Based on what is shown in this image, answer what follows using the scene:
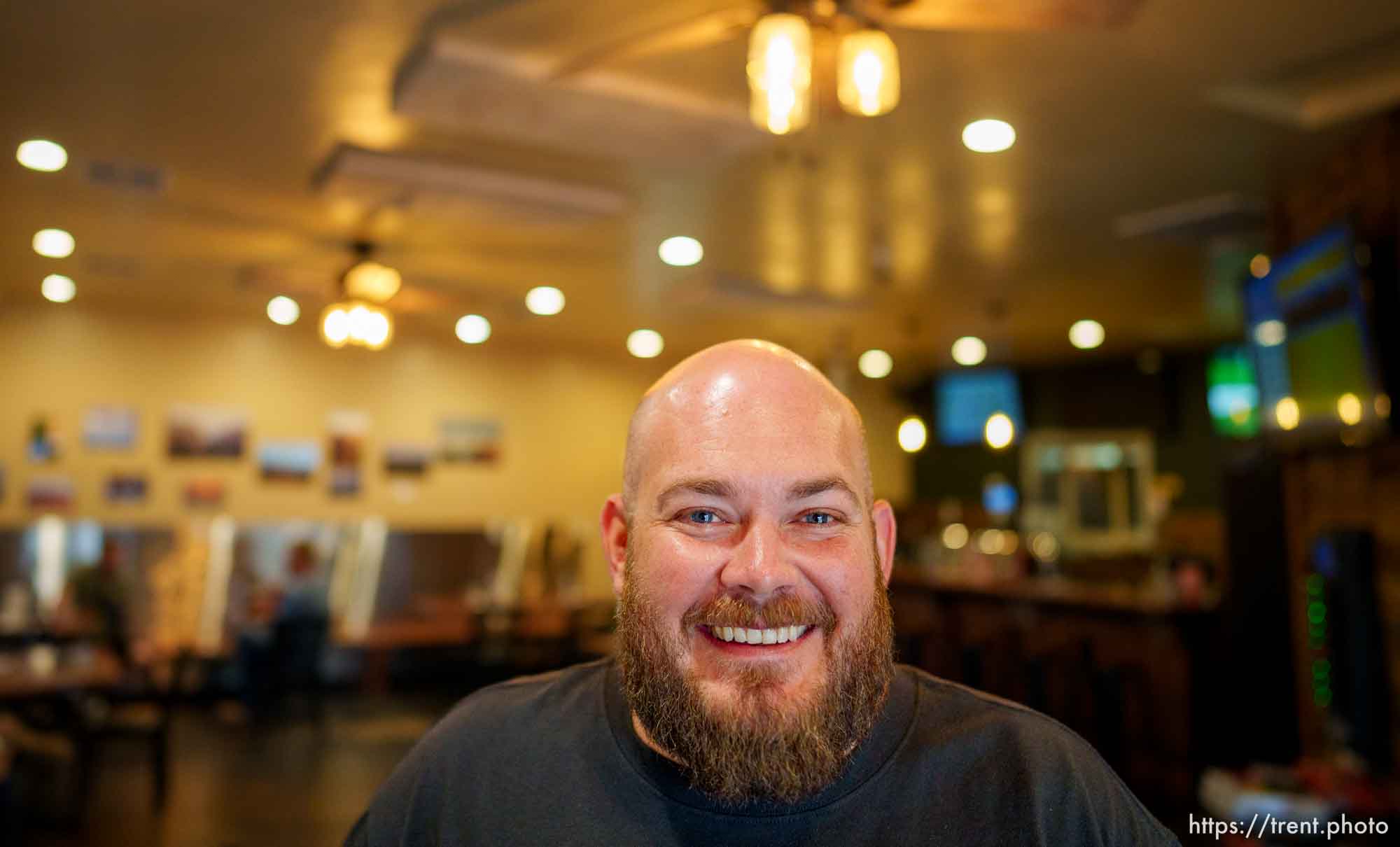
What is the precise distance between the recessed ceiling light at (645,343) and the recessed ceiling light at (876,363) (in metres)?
2.33

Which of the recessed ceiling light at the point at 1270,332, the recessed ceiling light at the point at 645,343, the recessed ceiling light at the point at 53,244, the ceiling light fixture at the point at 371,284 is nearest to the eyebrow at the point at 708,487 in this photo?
the recessed ceiling light at the point at 1270,332

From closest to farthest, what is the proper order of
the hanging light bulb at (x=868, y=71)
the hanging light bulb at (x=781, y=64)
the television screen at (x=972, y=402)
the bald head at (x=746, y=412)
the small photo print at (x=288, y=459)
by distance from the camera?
the bald head at (x=746, y=412), the hanging light bulb at (x=781, y=64), the hanging light bulb at (x=868, y=71), the small photo print at (x=288, y=459), the television screen at (x=972, y=402)

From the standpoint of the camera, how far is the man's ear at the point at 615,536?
1.61 metres

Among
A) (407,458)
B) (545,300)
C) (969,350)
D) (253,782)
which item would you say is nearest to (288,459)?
(407,458)

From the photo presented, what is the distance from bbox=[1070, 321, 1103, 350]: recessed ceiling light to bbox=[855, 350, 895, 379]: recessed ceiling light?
205 centimetres

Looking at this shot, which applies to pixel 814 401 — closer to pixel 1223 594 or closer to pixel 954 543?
pixel 1223 594

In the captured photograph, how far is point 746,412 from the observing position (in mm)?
1440

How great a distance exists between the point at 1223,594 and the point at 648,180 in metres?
4.18

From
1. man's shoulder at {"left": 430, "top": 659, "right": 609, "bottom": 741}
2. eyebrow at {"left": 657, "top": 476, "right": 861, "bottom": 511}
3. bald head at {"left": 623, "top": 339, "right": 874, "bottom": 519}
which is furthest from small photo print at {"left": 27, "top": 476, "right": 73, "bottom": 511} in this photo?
eyebrow at {"left": 657, "top": 476, "right": 861, "bottom": 511}

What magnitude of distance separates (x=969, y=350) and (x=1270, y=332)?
628cm

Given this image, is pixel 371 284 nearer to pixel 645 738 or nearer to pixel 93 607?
pixel 93 607

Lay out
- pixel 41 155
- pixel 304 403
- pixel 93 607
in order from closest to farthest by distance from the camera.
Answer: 1. pixel 41 155
2. pixel 93 607
3. pixel 304 403

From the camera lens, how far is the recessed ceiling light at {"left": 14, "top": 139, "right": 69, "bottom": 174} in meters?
5.20

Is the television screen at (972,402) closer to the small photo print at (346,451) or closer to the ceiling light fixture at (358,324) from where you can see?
the small photo print at (346,451)
